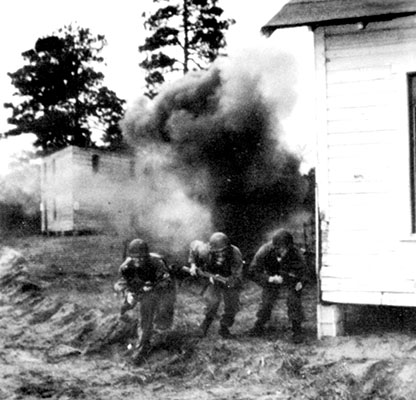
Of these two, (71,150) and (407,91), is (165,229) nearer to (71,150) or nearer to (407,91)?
(407,91)

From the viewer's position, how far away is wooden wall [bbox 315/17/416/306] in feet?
26.4

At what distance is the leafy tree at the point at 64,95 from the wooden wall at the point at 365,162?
99.4ft

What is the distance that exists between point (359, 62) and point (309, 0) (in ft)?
3.55

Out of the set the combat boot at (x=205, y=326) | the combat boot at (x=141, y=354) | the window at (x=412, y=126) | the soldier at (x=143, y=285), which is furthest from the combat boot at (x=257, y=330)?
the window at (x=412, y=126)

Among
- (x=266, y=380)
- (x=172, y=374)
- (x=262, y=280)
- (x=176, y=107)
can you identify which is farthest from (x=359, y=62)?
(x=176, y=107)

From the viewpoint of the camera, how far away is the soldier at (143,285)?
941 cm

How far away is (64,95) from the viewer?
41469mm

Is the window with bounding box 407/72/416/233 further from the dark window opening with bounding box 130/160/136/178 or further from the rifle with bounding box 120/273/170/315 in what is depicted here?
the dark window opening with bounding box 130/160/136/178

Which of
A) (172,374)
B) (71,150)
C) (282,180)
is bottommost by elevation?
(172,374)

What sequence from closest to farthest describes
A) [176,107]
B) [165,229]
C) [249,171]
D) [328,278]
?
[328,278] < [165,229] < [249,171] < [176,107]

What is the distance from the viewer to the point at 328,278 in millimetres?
8422

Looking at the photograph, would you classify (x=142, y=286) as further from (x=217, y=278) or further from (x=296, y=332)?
(x=296, y=332)

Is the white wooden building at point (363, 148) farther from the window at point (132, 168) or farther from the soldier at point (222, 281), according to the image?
the window at point (132, 168)

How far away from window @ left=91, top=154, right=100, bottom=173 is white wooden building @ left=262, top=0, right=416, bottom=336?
70.4 feet
